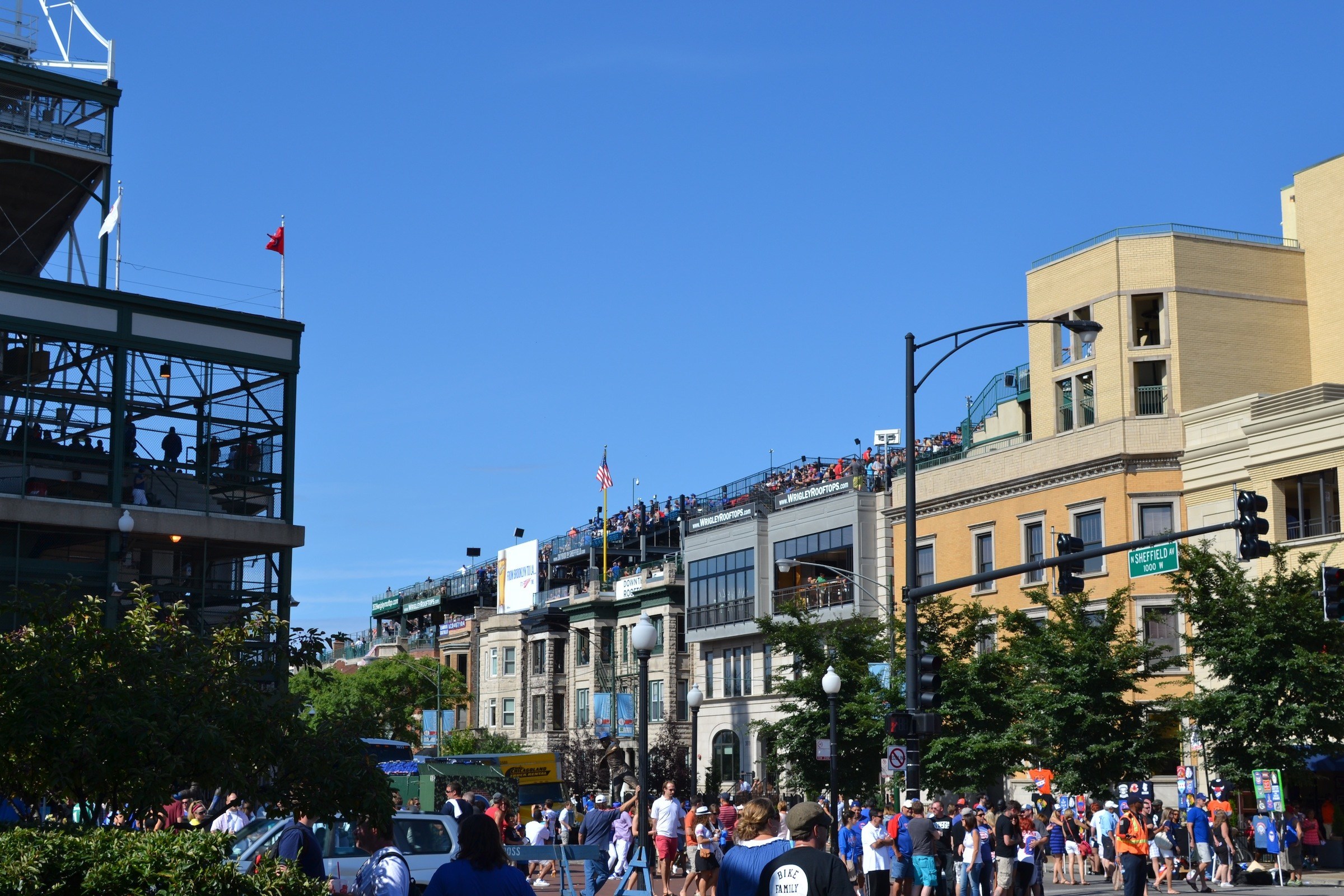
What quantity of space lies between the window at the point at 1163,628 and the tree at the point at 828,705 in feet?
25.1

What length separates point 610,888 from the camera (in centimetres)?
2308

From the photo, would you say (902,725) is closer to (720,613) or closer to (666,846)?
(666,846)

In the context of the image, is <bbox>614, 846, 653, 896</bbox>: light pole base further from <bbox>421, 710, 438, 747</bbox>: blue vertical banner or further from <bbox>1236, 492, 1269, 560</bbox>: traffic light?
<bbox>421, 710, 438, 747</bbox>: blue vertical banner

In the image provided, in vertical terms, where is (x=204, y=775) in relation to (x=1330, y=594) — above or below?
below

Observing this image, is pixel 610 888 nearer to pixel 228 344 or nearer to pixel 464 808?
pixel 464 808

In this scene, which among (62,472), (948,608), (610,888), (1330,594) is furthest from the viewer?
(948,608)

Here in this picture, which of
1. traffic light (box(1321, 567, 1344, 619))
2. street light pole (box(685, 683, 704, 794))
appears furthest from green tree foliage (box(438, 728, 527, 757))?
traffic light (box(1321, 567, 1344, 619))

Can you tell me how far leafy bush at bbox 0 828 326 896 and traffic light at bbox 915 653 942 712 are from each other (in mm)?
14888

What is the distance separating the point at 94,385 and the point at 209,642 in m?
25.9

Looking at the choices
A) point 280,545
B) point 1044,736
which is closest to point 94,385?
point 280,545

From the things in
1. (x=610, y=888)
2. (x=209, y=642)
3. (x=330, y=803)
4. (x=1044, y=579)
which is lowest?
(x=610, y=888)

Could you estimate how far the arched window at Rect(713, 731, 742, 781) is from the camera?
6531 cm

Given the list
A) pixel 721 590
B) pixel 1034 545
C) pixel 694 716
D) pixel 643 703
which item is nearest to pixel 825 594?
pixel 721 590

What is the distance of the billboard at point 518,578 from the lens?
293 ft
